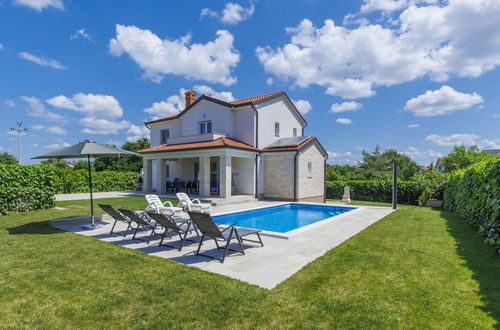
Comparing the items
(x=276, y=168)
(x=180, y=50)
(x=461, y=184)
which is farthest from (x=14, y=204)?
(x=461, y=184)

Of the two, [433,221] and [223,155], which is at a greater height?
[223,155]

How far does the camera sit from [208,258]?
18.2 ft

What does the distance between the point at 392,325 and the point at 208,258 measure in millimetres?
3623

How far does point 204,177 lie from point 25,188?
354 inches

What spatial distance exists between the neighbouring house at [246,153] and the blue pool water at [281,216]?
2.52 meters

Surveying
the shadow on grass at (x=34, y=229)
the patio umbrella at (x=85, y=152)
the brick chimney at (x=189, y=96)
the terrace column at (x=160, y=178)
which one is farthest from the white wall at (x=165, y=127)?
the shadow on grass at (x=34, y=229)

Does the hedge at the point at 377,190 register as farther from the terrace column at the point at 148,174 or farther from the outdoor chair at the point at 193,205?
the outdoor chair at the point at 193,205

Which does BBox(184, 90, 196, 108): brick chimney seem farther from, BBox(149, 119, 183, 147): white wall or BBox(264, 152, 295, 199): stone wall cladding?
BBox(264, 152, 295, 199): stone wall cladding

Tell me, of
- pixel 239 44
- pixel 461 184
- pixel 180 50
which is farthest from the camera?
pixel 239 44

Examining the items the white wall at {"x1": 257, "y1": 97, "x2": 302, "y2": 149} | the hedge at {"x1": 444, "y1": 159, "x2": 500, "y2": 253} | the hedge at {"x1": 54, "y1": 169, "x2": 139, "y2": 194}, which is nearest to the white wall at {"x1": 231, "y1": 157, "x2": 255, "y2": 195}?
the white wall at {"x1": 257, "y1": 97, "x2": 302, "y2": 149}

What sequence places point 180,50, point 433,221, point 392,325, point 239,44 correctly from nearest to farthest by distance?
point 392,325 → point 433,221 → point 180,50 → point 239,44

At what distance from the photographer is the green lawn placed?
315 cm

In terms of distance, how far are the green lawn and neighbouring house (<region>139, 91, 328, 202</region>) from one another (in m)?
11.3

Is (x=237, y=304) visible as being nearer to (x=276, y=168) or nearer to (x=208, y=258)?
(x=208, y=258)
